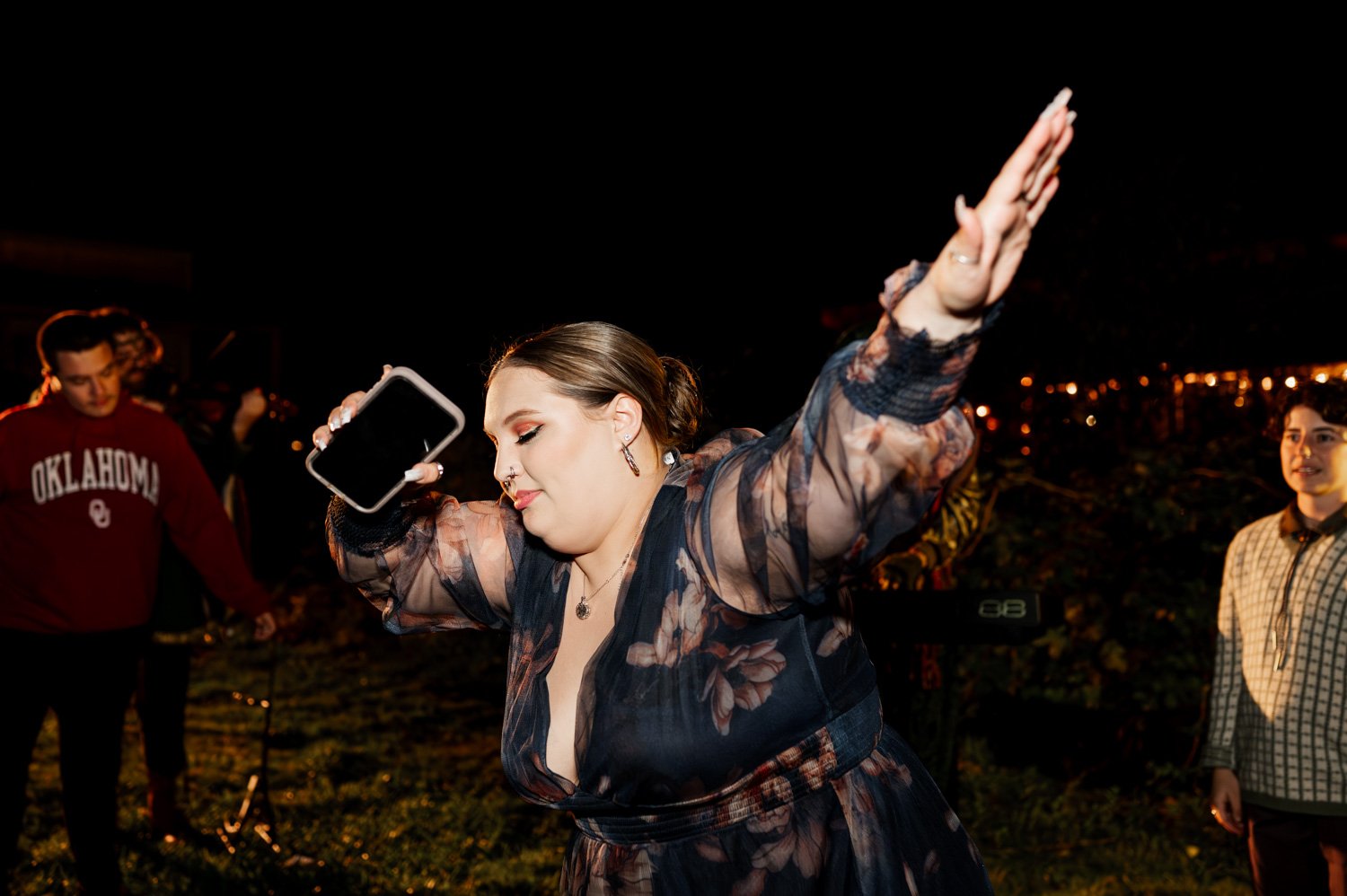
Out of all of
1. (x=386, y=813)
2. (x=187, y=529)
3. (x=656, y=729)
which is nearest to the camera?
(x=656, y=729)

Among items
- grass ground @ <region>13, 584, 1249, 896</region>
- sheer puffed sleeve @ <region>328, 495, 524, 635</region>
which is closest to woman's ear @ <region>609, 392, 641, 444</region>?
sheer puffed sleeve @ <region>328, 495, 524, 635</region>

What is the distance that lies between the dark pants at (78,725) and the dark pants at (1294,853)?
12.2 ft

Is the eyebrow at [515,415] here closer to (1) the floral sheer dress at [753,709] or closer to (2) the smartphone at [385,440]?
(2) the smartphone at [385,440]

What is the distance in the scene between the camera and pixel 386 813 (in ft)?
17.7

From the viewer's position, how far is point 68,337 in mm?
3859

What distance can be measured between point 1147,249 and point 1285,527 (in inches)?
134

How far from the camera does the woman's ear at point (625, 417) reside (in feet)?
6.50

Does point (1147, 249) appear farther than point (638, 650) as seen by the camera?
Yes

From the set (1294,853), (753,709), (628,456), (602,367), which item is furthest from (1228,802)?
(602,367)

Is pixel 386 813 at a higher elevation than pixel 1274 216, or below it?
below

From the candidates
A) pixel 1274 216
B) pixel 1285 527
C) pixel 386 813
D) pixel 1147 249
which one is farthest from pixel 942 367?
pixel 1274 216

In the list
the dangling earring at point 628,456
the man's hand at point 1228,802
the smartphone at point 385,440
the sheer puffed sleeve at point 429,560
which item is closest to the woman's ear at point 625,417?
the dangling earring at point 628,456

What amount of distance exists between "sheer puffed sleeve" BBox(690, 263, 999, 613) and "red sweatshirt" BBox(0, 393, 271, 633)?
3085 millimetres

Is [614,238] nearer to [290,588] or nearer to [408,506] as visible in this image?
[290,588]
